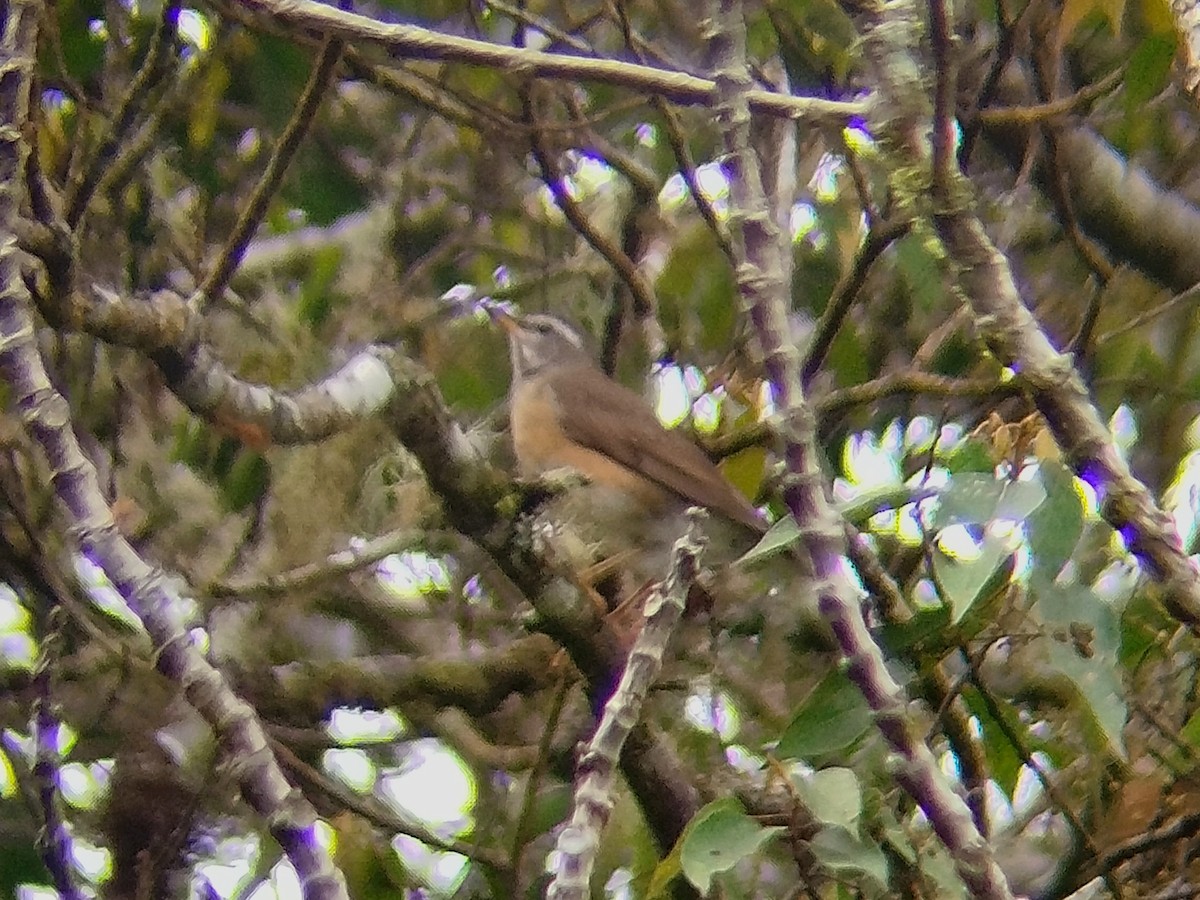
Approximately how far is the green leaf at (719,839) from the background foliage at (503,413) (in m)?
0.35

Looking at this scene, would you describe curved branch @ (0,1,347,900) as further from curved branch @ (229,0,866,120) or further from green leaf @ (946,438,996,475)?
green leaf @ (946,438,996,475)

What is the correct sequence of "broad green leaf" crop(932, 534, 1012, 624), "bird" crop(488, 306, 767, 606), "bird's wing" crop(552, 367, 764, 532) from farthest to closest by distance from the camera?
"bird" crop(488, 306, 767, 606), "bird's wing" crop(552, 367, 764, 532), "broad green leaf" crop(932, 534, 1012, 624)

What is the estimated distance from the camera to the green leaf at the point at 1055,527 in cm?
190

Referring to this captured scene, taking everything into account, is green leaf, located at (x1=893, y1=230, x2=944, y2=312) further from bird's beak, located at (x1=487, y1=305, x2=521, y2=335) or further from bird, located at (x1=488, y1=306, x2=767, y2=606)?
bird's beak, located at (x1=487, y1=305, x2=521, y2=335)

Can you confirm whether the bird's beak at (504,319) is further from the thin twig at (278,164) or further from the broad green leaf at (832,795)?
the broad green leaf at (832,795)

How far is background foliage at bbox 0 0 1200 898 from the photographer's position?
271 cm

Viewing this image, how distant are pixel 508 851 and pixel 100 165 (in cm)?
186

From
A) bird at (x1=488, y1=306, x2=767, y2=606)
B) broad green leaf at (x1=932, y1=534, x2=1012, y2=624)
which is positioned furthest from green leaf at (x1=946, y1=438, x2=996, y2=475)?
bird at (x1=488, y1=306, x2=767, y2=606)

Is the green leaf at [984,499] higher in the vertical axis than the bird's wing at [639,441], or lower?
lower

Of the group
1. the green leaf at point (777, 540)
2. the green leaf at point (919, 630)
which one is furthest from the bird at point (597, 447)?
the green leaf at point (777, 540)

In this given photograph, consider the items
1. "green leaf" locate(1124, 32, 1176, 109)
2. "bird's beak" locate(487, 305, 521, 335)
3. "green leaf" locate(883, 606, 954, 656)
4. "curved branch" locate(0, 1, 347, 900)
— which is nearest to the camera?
"curved branch" locate(0, 1, 347, 900)

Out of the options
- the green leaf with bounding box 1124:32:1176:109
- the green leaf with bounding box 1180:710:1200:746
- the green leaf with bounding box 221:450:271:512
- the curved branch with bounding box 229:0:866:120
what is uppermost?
the green leaf with bounding box 221:450:271:512

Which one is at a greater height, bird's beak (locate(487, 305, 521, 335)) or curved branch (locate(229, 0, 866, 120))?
bird's beak (locate(487, 305, 521, 335))

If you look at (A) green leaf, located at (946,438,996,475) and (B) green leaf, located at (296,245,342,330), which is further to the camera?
(B) green leaf, located at (296,245,342,330)
